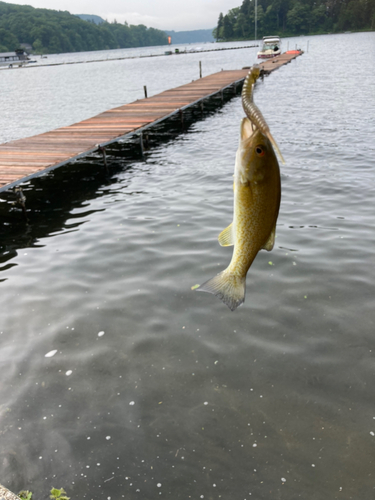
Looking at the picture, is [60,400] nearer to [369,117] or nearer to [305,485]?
[305,485]

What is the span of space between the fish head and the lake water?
341 centimetres

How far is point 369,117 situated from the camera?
20.5 m

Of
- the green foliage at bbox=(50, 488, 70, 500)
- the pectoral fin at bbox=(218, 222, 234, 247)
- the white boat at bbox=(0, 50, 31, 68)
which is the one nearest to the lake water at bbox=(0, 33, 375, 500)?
the green foliage at bbox=(50, 488, 70, 500)

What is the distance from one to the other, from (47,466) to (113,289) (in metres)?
3.34

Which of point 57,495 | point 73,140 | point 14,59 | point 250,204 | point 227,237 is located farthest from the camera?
point 14,59

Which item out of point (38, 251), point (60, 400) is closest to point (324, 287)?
point (60, 400)

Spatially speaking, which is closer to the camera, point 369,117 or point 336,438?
point 336,438

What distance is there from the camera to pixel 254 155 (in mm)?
1452

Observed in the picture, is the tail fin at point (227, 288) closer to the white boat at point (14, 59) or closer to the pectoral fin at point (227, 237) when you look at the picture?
the pectoral fin at point (227, 237)

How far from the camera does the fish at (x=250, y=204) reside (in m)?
1.44

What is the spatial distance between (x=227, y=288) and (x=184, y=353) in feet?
12.5

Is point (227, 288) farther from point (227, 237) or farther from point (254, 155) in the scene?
point (254, 155)

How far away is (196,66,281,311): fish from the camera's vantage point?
1.44m

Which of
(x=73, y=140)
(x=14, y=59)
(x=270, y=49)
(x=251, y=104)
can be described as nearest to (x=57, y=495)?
(x=251, y=104)
